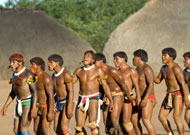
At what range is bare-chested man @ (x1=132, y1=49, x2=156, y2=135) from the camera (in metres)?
8.84

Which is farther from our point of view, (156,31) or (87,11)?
(87,11)

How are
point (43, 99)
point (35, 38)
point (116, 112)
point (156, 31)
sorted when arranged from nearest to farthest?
point (43, 99)
point (116, 112)
point (156, 31)
point (35, 38)

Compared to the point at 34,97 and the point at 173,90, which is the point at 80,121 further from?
the point at 173,90

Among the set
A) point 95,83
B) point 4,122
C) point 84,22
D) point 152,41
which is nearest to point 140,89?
point 95,83

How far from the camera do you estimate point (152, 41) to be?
2841 cm

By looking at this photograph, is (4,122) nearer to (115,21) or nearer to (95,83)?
(95,83)

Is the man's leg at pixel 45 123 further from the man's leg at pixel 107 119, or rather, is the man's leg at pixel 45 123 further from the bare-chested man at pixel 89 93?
the man's leg at pixel 107 119

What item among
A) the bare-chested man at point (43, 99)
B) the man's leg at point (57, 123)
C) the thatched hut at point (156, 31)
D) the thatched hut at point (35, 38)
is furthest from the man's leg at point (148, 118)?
the thatched hut at point (35, 38)

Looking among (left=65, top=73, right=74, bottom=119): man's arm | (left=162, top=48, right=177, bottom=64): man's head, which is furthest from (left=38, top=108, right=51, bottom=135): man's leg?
(left=162, top=48, right=177, bottom=64): man's head

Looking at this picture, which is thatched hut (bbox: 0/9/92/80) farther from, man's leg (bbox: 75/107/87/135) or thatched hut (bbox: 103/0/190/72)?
man's leg (bbox: 75/107/87/135)

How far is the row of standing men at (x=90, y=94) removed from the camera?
26.0 ft

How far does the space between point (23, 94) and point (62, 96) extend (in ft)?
2.72

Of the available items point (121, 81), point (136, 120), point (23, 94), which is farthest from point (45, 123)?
point (136, 120)

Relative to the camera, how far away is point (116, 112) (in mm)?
8719
